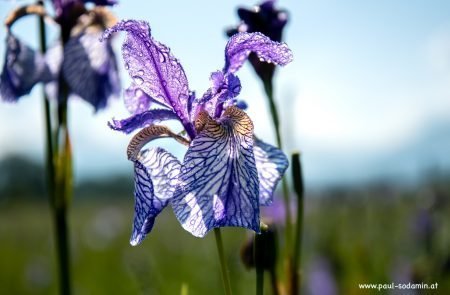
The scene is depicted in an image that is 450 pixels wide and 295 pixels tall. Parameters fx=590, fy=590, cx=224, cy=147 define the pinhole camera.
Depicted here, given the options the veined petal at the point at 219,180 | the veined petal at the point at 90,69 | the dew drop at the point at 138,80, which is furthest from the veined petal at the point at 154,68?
the veined petal at the point at 90,69

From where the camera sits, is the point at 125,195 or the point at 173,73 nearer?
the point at 173,73

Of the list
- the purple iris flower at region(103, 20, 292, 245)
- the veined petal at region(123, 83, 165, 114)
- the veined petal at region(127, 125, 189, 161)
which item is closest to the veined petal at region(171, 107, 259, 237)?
the purple iris flower at region(103, 20, 292, 245)

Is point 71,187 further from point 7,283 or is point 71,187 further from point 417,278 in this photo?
point 7,283

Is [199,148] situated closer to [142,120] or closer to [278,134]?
[142,120]

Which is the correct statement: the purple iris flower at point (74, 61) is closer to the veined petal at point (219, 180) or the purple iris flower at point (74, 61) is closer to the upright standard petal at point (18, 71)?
the upright standard petal at point (18, 71)

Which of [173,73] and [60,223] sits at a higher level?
[173,73]

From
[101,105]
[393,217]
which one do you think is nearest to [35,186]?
[393,217]

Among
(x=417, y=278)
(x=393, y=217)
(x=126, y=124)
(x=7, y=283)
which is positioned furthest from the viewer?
(x=7, y=283)

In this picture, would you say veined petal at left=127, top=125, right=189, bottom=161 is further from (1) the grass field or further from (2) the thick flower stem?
(2) the thick flower stem
